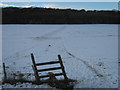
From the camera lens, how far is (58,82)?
7.17 m

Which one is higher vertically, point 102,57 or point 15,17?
point 15,17

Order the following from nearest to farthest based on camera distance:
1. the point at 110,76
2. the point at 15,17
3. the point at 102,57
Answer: the point at 110,76, the point at 102,57, the point at 15,17

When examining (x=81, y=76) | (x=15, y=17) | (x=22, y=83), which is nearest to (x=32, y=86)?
(x=22, y=83)

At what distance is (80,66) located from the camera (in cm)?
991

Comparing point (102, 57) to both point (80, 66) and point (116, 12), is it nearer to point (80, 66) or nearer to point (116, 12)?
point (80, 66)

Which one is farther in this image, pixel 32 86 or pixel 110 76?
pixel 110 76

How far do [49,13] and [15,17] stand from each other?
7.75 m

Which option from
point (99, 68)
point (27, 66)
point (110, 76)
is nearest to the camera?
point (110, 76)

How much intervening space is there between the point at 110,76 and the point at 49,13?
1572 inches

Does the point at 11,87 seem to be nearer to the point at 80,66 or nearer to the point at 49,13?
the point at 80,66

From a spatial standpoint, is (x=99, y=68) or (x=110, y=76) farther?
(x=99, y=68)

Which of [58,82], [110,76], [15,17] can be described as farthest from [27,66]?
[15,17]

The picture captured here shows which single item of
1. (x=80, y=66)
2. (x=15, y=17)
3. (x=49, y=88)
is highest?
(x=15, y=17)

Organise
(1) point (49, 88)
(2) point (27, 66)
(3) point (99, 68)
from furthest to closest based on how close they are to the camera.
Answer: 1. (2) point (27, 66)
2. (3) point (99, 68)
3. (1) point (49, 88)
